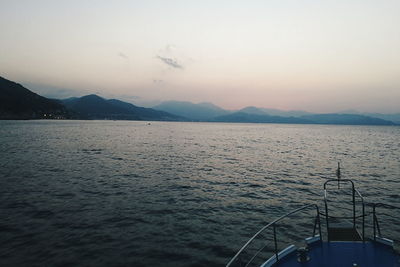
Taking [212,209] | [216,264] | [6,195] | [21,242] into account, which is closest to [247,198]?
[212,209]

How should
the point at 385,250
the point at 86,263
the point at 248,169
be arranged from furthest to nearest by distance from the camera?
the point at 248,169
the point at 86,263
the point at 385,250

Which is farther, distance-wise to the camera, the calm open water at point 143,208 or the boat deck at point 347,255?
the calm open water at point 143,208

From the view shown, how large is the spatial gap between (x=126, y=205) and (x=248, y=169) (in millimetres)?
23098

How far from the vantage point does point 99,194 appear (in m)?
22.9

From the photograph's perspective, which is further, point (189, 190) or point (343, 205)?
point (189, 190)

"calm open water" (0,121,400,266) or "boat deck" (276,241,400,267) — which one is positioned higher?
"boat deck" (276,241,400,267)

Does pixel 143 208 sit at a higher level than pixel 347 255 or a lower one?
lower

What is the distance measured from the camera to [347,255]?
902 cm

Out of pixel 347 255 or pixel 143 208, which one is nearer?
pixel 347 255

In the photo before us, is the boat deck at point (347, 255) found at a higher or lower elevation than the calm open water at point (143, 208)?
higher

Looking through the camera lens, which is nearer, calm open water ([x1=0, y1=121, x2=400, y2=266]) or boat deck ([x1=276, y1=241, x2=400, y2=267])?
boat deck ([x1=276, y1=241, x2=400, y2=267])

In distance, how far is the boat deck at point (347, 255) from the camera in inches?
338

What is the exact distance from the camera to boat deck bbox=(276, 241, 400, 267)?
28.2 feet

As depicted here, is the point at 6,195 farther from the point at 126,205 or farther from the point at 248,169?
the point at 248,169
